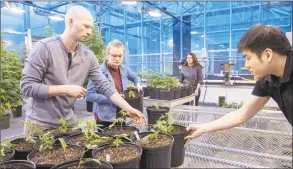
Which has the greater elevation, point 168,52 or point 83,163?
point 168,52

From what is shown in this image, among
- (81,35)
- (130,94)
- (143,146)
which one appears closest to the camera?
(143,146)

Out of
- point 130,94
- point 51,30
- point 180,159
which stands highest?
point 51,30

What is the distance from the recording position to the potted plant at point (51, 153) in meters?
0.92

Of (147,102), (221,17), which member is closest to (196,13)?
(221,17)

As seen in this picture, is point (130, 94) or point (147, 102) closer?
point (130, 94)

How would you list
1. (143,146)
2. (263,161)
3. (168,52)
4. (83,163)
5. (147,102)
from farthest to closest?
(168,52) → (147,102) → (263,161) → (143,146) → (83,163)

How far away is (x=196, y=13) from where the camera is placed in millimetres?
9891

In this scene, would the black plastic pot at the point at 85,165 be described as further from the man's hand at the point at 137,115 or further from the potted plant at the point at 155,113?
the potted plant at the point at 155,113

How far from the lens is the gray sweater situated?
1.23 metres

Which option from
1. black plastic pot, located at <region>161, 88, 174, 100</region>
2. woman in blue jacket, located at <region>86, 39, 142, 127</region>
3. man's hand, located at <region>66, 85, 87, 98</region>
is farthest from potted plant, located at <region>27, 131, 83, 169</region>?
black plastic pot, located at <region>161, 88, 174, 100</region>

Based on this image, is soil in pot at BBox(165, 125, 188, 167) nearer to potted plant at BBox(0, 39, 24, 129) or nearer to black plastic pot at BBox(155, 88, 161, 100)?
black plastic pot at BBox(155, 88, 161, 100)

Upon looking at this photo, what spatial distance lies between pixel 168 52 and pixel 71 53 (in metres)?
9.10

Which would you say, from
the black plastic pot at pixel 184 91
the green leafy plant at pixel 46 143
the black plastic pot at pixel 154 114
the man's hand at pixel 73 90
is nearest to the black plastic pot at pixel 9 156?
the green leafy plant at pixel 46 143

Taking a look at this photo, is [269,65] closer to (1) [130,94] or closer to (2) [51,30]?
(1) [130,94]
